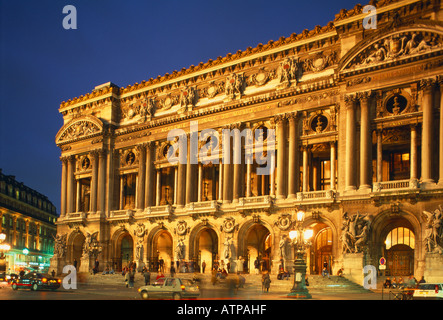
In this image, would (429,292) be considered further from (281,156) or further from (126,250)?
(126,250)

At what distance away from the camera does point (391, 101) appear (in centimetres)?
4441

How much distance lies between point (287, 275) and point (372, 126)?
44.3ft

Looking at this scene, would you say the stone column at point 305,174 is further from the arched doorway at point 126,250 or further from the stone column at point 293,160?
the arched doorway at point 126,250

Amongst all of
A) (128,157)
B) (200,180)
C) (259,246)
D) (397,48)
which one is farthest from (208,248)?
(397,48)

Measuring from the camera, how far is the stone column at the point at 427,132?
135 feet

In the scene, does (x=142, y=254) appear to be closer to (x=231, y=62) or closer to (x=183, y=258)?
(x=183, y=258)

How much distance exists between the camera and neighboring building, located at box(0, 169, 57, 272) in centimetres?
9912

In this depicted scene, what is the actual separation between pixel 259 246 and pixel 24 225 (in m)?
67.4

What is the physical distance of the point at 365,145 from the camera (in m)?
44.2

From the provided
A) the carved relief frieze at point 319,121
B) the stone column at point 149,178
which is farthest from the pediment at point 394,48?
the stone column at point 149,178

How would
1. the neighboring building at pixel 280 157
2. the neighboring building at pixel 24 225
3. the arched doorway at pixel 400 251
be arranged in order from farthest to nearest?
the neighboring building at pixel 24 225, the arched doorway at pixel 400 251, the neighboring building at pixel 280 157

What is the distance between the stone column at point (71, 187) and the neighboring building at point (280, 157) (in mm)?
117

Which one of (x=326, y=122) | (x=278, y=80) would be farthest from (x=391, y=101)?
(x=278, y=80)

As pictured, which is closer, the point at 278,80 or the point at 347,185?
the point at 347,185
